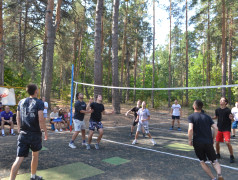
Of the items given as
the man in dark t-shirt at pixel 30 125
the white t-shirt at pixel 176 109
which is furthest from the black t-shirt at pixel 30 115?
the white t-shirt at pixel 176 109

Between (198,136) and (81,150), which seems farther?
(81,150)

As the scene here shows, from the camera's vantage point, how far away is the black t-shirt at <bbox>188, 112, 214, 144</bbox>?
3.97 m

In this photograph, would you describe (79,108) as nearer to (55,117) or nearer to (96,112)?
(96,112)

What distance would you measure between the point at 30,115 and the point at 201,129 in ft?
10.6

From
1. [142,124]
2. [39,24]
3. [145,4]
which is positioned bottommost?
[142,124]

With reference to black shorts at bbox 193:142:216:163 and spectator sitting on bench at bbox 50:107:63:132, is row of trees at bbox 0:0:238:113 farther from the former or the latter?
black shorts at bbox 193:142:216:163

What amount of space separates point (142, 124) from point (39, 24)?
45.2 ft

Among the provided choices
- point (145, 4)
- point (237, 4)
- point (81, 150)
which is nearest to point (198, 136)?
point (81, 150)

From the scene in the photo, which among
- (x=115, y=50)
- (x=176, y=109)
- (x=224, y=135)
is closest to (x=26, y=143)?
(x=224, y=135)

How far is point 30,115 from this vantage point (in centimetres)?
375

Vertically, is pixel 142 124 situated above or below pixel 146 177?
above

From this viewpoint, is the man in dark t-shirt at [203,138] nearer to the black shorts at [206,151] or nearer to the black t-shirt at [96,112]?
the black shorts at [206,151]

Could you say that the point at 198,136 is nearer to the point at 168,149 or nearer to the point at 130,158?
the point at 130,158

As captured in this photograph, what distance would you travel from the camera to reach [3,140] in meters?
7.25
